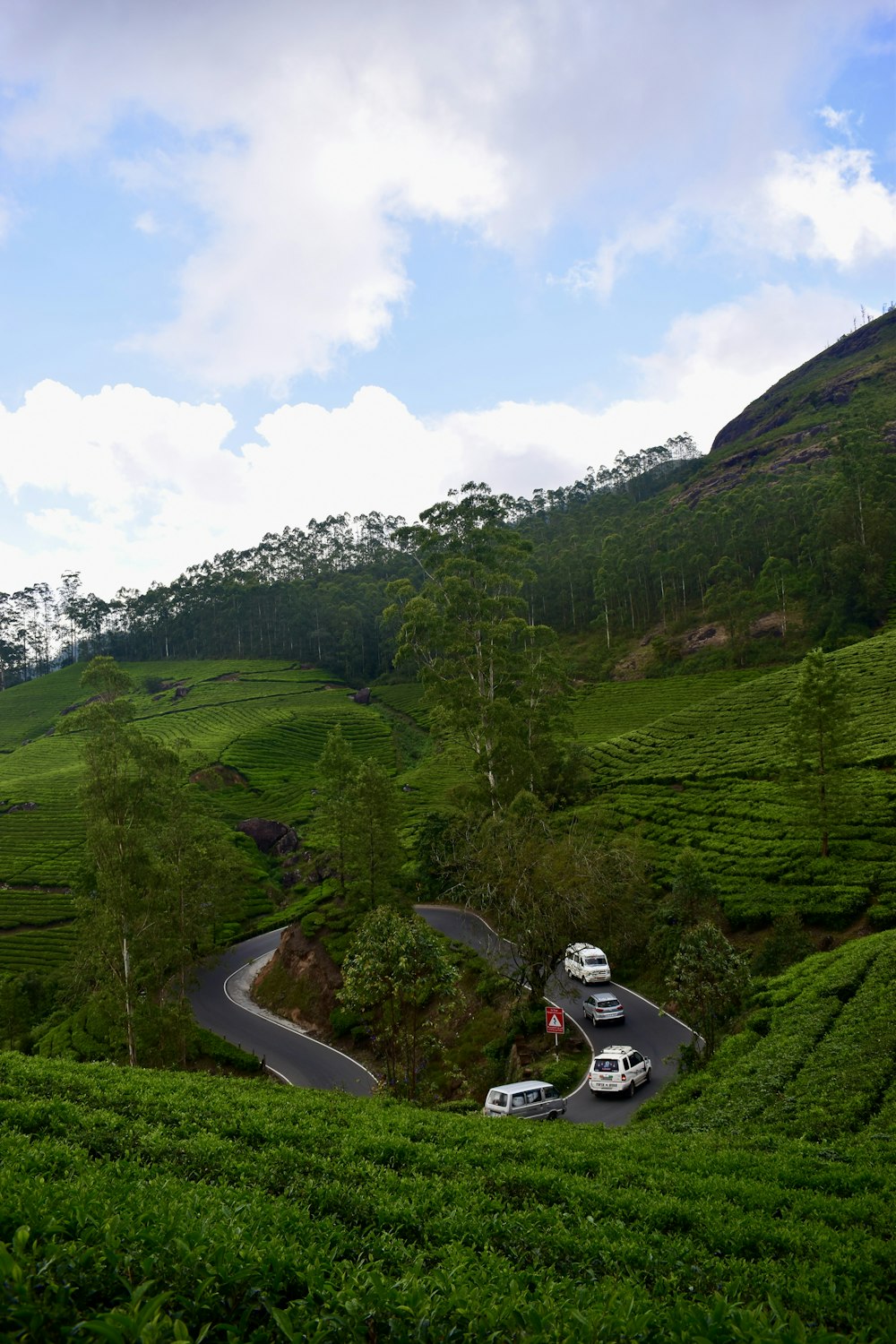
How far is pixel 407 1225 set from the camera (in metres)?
6.25

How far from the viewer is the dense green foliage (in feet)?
12.6

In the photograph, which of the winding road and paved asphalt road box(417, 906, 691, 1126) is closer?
paved asphalt road box(417, 906, 691, 1126)

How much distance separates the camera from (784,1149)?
9.61 m

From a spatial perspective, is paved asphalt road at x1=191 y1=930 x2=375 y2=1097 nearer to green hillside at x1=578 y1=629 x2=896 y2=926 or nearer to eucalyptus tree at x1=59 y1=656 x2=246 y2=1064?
eucalyptus tree at x1=59 y1=656 x2=246 y2=1064

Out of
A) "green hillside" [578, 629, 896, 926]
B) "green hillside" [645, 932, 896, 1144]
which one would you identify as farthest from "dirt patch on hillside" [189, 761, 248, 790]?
"green hillside" [645, 932, 896, 1144]

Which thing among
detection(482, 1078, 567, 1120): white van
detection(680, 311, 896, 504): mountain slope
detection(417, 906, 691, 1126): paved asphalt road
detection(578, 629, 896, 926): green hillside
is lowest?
detection(417, 906, 691, 1126): paved asphalt road

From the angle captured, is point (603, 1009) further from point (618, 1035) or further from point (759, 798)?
point (759, 798)

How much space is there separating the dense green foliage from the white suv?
56.5 ft

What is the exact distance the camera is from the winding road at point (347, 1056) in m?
19.6

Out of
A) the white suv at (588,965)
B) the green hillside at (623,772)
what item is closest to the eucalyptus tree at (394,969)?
the white suv at (588,965)

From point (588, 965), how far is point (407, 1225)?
2368 cm

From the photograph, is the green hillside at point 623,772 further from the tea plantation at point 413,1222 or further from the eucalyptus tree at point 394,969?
the tea plantation at point 413,1222

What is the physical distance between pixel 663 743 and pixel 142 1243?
4872 centimetres

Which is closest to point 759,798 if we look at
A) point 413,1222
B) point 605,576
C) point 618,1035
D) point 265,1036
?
point 618,1035
